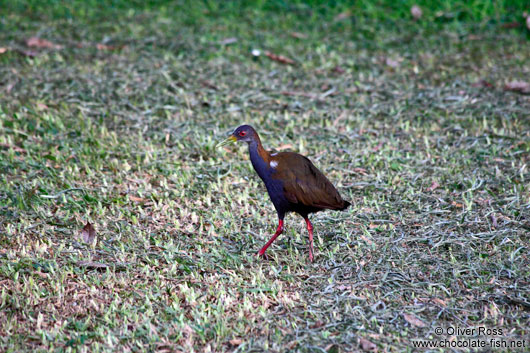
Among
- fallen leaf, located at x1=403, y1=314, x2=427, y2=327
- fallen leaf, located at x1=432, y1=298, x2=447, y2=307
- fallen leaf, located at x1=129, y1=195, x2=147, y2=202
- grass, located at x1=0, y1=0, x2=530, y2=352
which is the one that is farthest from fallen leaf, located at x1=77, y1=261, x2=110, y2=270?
fallen leaf, located at x1=432, y1=298, x2=447, y2=307

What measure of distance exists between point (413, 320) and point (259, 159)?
5.40ft

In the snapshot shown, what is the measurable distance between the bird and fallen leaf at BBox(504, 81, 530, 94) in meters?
3.68

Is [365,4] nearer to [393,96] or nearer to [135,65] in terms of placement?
[393,96]

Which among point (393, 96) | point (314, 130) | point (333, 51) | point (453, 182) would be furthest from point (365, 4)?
point (453, 182)

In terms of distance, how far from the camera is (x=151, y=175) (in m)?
6.05

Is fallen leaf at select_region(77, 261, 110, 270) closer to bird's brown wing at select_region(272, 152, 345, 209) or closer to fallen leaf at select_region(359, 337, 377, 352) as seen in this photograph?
bird's brown wing at select_region(272, 152, 345, 209)

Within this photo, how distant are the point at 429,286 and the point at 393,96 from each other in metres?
3.59

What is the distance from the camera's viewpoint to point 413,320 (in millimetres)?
3945

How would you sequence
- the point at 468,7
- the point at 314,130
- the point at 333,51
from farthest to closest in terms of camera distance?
the point at 468,7 → the point at 333,51 → the point at 314,130

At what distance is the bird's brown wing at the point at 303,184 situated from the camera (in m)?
4.67

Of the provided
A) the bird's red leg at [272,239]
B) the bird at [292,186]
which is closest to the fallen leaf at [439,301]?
the bird at [292,186]

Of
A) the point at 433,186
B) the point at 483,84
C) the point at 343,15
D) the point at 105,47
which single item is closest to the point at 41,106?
the point at 105,47

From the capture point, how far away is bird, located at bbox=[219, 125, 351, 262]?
15.4 feet

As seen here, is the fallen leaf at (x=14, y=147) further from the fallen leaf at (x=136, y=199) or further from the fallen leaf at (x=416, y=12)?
the fallen leaf at (x=416, y=12)
